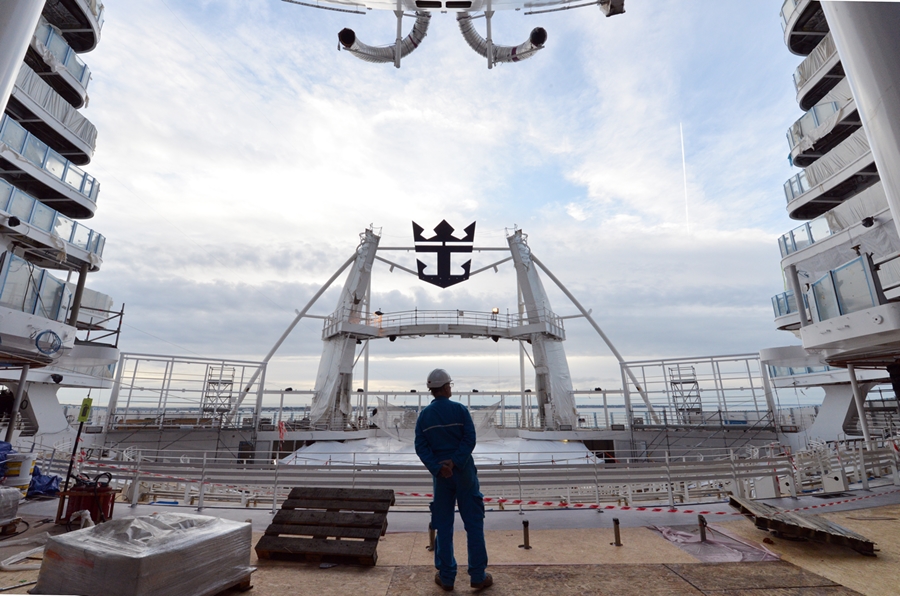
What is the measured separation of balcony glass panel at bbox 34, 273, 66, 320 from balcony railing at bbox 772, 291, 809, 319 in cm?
3042

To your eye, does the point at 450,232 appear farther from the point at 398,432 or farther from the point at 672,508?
the point at 672,508

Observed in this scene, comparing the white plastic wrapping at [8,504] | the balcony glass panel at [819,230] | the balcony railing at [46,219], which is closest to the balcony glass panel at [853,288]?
the balcony glass panel at [819,230]

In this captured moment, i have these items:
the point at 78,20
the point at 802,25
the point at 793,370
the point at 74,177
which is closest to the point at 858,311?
the point at 793,370

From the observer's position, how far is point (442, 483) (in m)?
4.60

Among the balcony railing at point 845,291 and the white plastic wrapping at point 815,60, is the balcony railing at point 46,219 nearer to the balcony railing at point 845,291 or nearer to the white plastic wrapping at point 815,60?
the balcony railing at point 845,291

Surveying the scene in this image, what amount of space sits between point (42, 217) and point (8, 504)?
1371 cm

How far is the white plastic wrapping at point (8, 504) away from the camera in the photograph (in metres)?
6.38

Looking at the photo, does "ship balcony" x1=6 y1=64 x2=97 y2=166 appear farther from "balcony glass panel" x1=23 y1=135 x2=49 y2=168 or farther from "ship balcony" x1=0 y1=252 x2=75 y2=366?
"ship balcony" x1=0 y1=252 x2=75 y2=366

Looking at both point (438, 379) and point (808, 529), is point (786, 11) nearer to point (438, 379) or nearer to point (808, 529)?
point (808, 529)

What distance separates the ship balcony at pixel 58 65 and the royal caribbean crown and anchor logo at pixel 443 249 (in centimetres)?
1840

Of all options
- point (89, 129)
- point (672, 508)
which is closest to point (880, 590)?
point (672, 508)

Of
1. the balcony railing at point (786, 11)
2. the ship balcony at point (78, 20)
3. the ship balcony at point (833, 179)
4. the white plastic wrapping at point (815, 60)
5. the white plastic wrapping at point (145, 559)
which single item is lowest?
the white plastic wrapping at point (145, 559)

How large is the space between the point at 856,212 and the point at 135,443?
3556 cm

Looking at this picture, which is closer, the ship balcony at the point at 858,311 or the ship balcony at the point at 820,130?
the ship balcony at the point at 858,311
